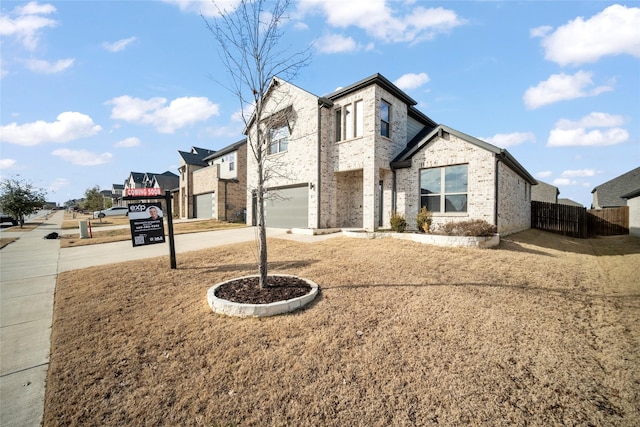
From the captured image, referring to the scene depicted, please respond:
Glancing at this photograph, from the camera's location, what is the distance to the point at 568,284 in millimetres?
6145

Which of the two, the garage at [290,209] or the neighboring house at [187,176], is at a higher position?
the neighboring house at [187,176]

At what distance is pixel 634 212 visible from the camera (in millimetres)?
16672

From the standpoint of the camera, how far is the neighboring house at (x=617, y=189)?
82.5 feet

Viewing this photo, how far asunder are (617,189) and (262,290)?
3879 centimetres

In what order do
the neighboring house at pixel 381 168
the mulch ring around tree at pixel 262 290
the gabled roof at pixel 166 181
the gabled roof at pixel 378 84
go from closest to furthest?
the mulch ring around tree at pixel 262 290 → the neighboring house at pixel 381 168 → the gabled roof at pixel 378 84 → the gabled roof at pixel 166 181

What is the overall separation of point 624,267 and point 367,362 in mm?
10187

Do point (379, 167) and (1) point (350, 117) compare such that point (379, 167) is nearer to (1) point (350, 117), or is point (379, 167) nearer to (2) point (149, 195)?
(1) point (350, 117)

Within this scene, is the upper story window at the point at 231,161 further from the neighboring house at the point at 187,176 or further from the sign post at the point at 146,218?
the sign post at the point at 146,218

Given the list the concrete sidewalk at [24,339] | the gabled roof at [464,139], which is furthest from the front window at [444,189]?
the concrete sidewalk at [24,339]

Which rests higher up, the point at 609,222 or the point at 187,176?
the point at 187,176

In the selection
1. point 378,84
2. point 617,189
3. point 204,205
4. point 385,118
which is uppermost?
point 378,84

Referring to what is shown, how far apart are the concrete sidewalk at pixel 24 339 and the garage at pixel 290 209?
9.16 meters

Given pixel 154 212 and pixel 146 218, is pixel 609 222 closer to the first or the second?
pixel 154 212

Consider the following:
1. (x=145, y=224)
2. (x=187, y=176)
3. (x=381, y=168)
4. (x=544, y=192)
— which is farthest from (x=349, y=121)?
(x=544, y=192)
